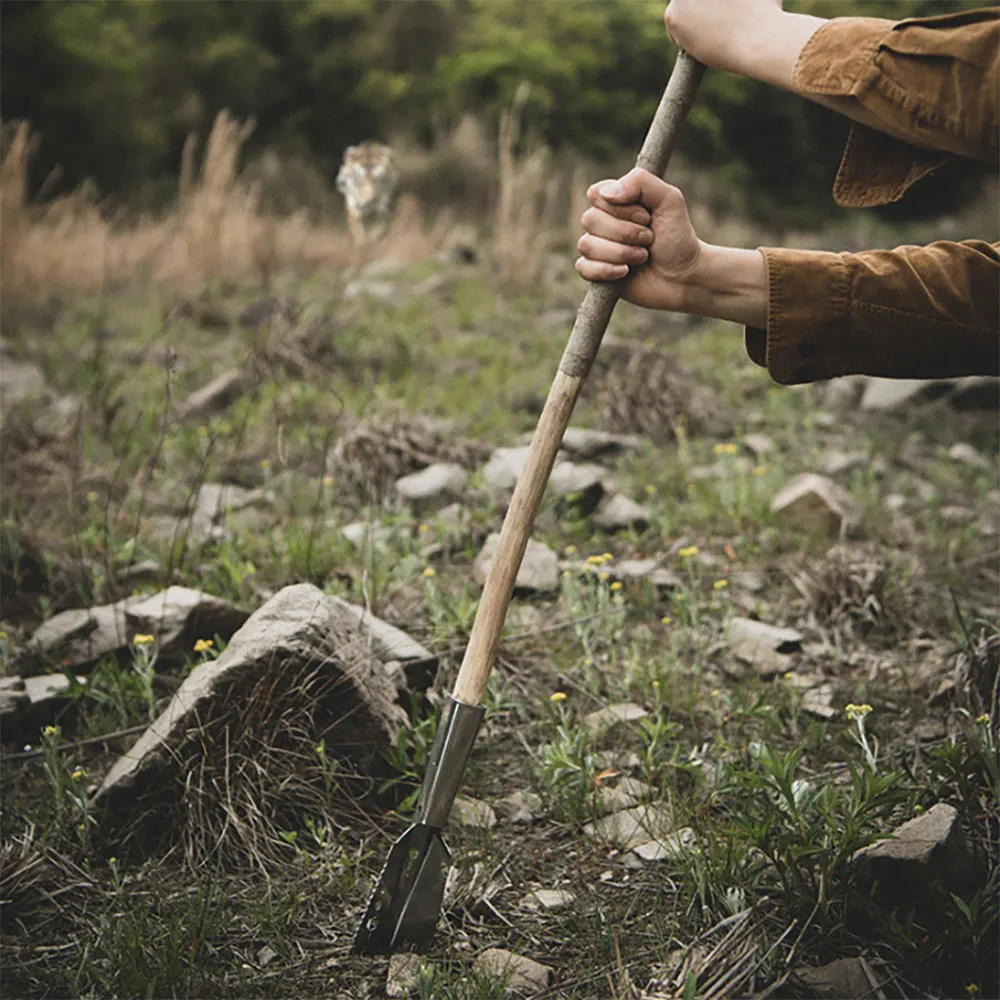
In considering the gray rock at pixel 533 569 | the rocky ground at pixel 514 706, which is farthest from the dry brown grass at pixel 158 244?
the gray rock at pixel 533 569

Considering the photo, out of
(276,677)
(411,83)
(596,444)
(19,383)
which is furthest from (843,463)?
(411,83)

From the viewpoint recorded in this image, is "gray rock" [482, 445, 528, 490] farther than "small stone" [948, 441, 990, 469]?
No

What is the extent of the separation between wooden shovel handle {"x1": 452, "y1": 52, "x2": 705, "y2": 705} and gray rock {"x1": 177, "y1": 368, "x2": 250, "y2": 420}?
9.69 ft

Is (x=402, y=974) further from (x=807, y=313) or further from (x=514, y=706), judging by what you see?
(x=807, y=313)

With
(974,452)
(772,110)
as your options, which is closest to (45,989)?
(974,452)

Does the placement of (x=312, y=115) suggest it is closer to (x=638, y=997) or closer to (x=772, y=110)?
(x=772, y=110)

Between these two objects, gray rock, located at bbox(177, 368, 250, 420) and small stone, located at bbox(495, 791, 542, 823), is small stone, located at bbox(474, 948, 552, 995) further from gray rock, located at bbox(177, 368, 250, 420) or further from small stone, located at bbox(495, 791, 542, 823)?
gray rock, located at bbox(177, 368, 250, 420)

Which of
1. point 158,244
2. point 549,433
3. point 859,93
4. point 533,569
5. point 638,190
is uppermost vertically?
point 859,93

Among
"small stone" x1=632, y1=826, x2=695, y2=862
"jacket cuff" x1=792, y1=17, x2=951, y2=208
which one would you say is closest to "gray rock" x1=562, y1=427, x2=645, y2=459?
"small stone" x1=632, y1=826, x2=695, y2=862

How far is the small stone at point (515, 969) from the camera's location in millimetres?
1552

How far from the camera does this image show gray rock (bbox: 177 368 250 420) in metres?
4.43

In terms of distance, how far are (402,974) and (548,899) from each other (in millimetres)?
305

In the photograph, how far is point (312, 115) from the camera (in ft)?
50.0

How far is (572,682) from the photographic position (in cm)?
238
